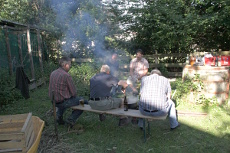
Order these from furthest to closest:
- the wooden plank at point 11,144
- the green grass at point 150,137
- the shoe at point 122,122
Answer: the shoe at point 122,122 < the green grass at point 150,137 < the wooden plank at point 11,144

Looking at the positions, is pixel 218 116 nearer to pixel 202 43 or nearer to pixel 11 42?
pixel 202 43

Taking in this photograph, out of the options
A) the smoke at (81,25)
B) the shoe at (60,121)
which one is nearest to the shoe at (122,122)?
the shoe at (60,121)

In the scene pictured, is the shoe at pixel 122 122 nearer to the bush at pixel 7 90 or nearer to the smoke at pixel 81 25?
the bush at pixel 7 90

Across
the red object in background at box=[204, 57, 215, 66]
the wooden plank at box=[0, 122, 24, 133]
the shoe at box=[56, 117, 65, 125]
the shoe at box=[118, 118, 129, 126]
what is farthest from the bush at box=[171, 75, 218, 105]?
the wooden plank at box=[0, 122, 24, 133]

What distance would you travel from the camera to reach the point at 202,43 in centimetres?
1005

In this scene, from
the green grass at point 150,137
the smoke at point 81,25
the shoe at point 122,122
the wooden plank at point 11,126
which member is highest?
the smoke at point 81,25

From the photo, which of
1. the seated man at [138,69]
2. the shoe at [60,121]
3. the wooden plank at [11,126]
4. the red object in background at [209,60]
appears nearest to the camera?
the wooden plank at [11,126]

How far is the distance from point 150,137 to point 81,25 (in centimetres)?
663

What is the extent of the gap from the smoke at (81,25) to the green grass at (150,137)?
5.18 meters

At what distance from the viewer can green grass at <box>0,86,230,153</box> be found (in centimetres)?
344

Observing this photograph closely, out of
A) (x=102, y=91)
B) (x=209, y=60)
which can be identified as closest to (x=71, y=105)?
(x=102, y=91)

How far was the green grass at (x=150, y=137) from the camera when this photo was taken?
3.44m

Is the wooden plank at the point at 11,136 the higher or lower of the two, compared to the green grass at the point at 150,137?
higher

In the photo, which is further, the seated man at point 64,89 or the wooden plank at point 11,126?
the seated man at point 64,89
